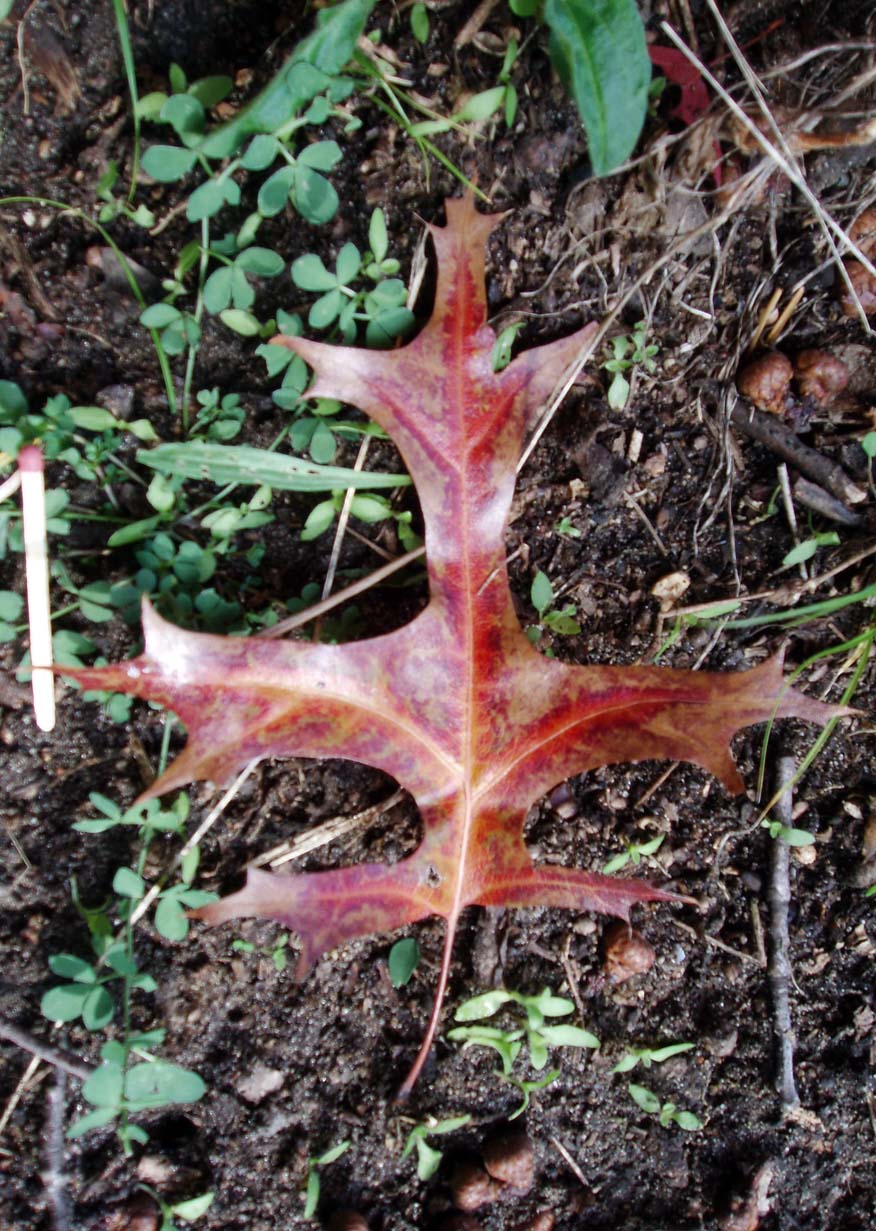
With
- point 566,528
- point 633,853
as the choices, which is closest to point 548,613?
point 566,528

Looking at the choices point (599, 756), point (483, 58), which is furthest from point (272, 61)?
point (599, 756)

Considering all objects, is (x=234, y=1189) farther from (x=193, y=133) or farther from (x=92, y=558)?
(x=193, y=133)

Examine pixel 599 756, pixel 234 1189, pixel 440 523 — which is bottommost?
pixel 234 1189

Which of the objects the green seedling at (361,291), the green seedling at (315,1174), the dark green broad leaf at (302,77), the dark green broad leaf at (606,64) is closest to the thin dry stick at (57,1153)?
the green seedling at (315,1174)

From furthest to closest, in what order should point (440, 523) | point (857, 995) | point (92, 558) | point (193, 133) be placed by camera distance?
point (857, 995) < point (92, 558) < point (193, 133) < point (440, 523)

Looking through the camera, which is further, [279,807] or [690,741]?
[279,807]

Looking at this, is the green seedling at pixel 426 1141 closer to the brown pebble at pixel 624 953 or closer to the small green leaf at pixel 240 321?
the brown pebble at pixel 624 953

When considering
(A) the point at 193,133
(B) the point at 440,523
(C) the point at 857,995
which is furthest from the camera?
(C) the point at 857,995
